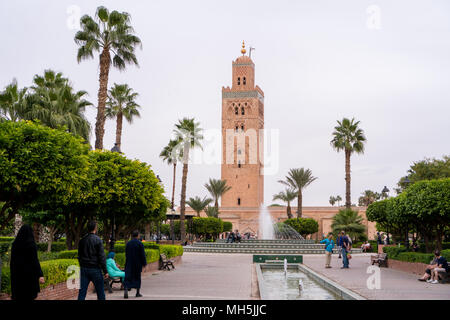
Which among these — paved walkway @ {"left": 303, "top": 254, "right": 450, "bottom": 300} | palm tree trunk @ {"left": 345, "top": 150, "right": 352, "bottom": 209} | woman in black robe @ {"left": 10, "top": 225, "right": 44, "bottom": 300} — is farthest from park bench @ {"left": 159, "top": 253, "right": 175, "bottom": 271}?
palm tree trunk @ {"left": 345, "top": 150, "right": 352, "bottom": 209}

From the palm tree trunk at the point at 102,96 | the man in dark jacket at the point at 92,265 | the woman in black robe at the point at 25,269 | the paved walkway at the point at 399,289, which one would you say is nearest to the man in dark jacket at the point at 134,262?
the man in dark jacket at the point at 92,265

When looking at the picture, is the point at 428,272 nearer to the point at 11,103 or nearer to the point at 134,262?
the point at 134,262

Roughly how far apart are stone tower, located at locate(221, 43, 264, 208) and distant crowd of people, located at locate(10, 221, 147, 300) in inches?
2291

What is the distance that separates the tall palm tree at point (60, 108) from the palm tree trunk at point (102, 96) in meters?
2.55

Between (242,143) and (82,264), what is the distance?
61740mm

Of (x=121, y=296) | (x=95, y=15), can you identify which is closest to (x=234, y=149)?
(x=95, y=15)

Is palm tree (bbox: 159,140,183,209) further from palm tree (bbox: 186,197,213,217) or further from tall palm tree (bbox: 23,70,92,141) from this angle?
tall palm tree (bbox: 23,70,92,141)

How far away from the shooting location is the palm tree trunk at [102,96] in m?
19.0

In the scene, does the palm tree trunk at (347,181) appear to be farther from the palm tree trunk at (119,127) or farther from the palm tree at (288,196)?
the palm tree trunk at (119,127)

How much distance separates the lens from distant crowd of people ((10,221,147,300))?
20.2 feet

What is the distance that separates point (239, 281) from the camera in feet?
44.3

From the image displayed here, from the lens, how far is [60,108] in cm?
2261

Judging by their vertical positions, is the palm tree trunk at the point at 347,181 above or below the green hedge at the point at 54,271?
above

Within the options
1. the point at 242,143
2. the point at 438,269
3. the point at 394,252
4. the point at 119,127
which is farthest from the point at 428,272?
the point at 242,143
